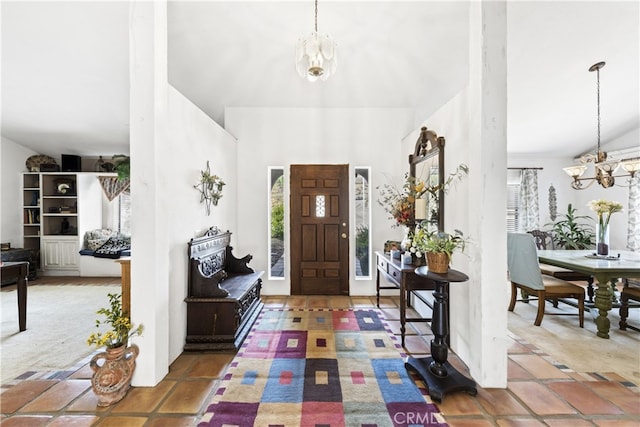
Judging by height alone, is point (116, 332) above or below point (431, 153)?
below

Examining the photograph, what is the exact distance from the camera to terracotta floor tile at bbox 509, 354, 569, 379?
2.24 metres

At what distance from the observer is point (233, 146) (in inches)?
165

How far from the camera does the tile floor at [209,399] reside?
5.79ft

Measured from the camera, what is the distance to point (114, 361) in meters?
1.96

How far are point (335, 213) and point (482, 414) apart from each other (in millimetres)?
2990

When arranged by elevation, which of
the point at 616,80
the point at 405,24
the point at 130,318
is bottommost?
the point at 130,318

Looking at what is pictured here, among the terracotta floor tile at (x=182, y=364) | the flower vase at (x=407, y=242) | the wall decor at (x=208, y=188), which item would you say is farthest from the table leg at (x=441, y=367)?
the wall decor at (x=208, y=188)

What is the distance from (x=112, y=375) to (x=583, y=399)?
3301 mm

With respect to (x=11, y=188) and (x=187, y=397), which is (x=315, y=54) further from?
(x=11, y=188)

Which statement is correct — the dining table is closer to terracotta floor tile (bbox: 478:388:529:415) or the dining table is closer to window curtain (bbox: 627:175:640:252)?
terracotta floor tile (bbox: 478:388:529:415)

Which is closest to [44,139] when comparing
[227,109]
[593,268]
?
[227,109]

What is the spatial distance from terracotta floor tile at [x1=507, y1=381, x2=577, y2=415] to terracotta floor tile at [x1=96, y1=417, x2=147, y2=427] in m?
2.55

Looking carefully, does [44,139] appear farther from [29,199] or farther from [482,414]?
[482,414]

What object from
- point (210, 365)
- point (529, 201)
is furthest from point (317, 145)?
point (529, 201)
